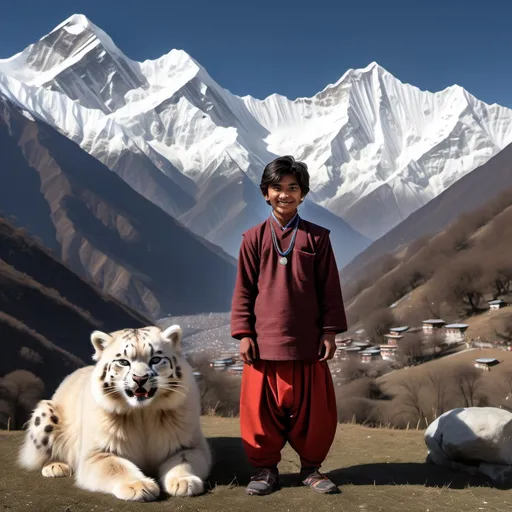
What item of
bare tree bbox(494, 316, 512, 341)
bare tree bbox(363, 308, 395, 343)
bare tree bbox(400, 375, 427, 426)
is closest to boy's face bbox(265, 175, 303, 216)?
bare tree bbox(400, 375, 427, 426)

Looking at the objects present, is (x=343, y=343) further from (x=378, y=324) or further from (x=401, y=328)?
(x=378, y=324)

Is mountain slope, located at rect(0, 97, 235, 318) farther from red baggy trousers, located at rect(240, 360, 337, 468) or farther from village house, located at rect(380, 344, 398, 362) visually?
red baggy trousers, located at rect(240, 360, 337, 468)

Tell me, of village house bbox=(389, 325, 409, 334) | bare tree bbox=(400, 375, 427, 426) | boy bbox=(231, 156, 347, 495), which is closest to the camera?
boy bbox=(231, 156, 347, 495)

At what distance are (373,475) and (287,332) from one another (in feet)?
5.22

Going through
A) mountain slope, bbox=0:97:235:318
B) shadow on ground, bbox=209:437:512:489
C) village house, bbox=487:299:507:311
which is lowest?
shadow on ground, bbox=209:437:512:489

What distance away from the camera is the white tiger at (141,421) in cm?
424

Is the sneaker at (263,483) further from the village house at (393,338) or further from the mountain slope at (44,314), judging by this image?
the village house at (393,338)

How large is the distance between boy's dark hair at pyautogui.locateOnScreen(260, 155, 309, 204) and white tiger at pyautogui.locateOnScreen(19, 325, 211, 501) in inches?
56.8

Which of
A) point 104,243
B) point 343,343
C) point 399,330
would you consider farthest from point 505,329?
point 104,243

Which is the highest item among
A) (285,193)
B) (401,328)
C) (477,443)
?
(401,328)

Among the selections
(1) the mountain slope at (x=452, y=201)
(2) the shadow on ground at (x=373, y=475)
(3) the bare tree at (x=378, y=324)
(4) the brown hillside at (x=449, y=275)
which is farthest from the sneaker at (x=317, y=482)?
(1) the mountain slope at (x=452, y=201)

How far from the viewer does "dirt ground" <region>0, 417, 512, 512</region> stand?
158 inches

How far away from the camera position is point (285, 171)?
4840 millimetres

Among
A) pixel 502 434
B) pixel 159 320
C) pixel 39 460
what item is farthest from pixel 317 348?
pixel 159 320
